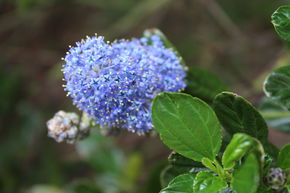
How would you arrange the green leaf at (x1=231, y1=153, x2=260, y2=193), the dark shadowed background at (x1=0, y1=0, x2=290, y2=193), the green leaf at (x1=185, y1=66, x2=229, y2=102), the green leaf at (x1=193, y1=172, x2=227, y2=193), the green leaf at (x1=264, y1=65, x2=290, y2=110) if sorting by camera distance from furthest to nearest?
the dark shadowed background at (x1=0, y1=0, x2=290, y2=193) → the green leaf at (x1=185, y1=66, x2=229, y2=102) → the green leaf at (x1=264, y1=65, x2=290, y2=110) → the green leaf at (x1=193, y1=172, x2=227, y2=193) → the green leaf at (x1=231, y1=153, x2=260, y2=193)

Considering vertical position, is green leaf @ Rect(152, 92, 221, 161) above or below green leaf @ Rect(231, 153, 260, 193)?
above

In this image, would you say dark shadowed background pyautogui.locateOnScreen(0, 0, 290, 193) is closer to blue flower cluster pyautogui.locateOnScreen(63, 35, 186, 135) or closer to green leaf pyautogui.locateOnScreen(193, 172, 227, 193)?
blue flower cluster pyautogui.locateOnScreen(63, 35, 186, 135)

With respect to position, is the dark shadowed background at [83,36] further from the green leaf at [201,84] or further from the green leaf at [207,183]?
the green leaf at [207,183]

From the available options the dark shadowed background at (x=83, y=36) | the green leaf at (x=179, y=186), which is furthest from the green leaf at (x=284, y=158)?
the dark shadowed background at (x=83, y=36)

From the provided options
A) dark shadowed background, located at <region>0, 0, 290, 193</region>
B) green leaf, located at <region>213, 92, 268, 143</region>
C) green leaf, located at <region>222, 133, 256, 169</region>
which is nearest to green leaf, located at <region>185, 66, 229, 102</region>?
green leaf, located at <region>213, 92, 268, 143</region>

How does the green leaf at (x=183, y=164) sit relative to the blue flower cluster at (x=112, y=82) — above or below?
below

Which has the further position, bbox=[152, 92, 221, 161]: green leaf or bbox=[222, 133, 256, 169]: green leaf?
bbox=[152, 92, 221, 161]: green leaf

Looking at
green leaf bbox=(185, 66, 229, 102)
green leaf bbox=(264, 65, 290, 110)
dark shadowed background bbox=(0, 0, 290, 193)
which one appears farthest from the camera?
dark shadowed background bbox=(0, 0, 290, 193)

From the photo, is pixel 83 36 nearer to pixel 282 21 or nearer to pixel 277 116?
pixel 277 116
